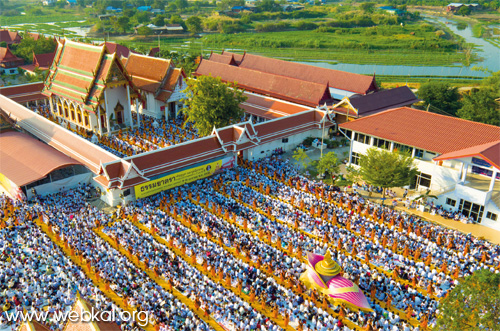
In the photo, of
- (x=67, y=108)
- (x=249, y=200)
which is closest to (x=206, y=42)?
(x=67, y=108)

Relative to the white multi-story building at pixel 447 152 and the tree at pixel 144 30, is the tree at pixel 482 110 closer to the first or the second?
the white multi-story building at pixel 447 152

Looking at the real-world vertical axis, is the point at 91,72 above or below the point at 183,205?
above

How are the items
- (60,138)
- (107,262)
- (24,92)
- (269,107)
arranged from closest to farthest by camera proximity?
(107,262), (60,138), (269,107), (24,92)

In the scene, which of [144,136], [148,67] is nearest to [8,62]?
[148,67]

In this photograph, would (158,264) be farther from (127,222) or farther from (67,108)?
(67,108)

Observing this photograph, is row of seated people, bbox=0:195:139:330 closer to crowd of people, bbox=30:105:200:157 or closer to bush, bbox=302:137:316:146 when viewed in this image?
crowd of people, bbox=30:105:200:157

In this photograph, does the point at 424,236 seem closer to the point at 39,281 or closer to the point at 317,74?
the point at 39,281

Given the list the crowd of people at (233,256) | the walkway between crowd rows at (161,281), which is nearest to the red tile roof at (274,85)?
the crowd of people at (233,256)
